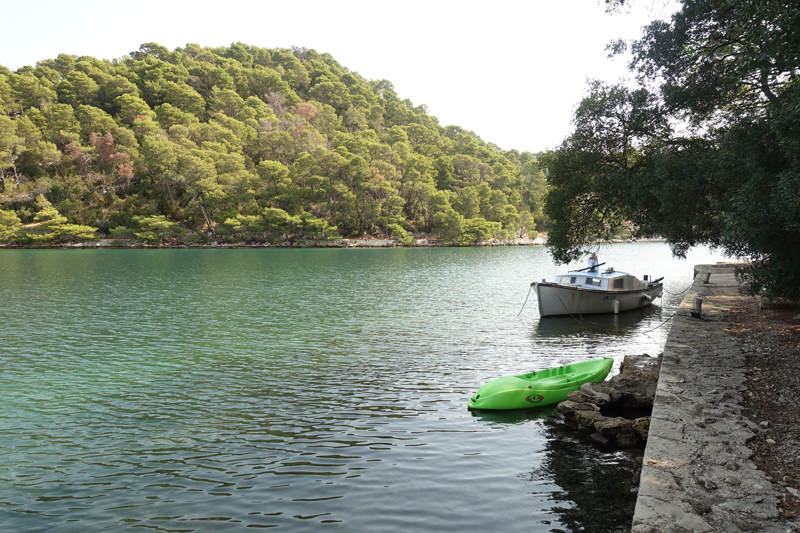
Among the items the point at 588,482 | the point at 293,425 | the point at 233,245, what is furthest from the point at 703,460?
the point at 233,245

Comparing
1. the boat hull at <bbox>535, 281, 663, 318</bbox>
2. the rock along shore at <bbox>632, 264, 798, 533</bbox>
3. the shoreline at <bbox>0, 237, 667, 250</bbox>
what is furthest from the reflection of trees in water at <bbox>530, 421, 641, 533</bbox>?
the shoreline at <bbox>0, 237, 667, 250</bbox>

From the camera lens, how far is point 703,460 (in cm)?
569

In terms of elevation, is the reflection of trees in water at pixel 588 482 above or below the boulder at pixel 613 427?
below

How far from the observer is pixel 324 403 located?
10102 mm

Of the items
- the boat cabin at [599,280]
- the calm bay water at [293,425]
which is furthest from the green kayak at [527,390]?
the boat cabin at [599,280]

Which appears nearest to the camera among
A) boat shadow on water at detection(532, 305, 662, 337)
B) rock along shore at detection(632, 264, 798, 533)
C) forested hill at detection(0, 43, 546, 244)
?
rock along shore at detection(632, 264, 798, 533)

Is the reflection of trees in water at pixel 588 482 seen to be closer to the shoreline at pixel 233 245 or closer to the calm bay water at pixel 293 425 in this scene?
the calm bay water at pixel 293 425

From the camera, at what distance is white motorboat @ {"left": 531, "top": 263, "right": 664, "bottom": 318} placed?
67.1 ft

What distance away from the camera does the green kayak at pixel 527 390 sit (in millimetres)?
9789

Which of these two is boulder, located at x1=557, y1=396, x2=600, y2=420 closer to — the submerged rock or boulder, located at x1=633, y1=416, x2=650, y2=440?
the submerged rock

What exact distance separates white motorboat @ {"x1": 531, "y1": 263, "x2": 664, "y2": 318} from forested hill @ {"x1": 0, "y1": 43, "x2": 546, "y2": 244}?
198 ft

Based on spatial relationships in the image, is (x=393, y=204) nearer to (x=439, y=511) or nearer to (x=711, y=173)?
(x=711, y=173)

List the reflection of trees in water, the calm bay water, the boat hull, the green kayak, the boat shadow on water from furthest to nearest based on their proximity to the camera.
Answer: the boat hull → the boat shadow on water → the green kayak → the calm bay water → the reflection of trees in water

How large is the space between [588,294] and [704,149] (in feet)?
28.9
